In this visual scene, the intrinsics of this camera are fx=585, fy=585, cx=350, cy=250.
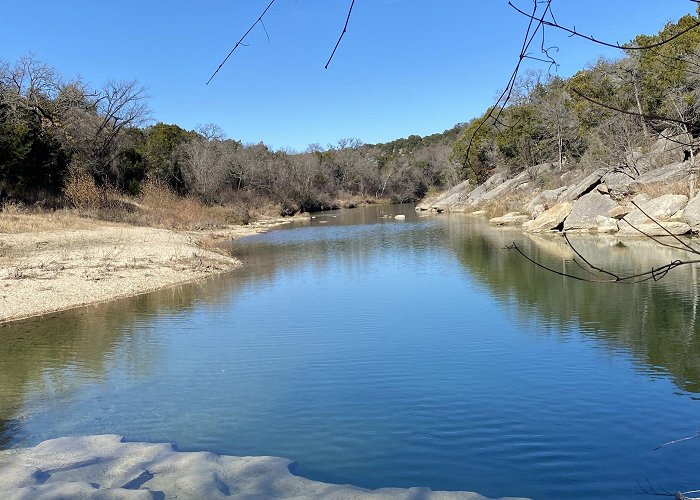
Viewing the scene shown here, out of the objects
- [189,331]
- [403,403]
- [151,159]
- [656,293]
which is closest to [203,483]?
[403,403]

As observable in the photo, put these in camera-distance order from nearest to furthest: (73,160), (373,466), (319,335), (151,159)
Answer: (373,466), (319,335), (73,160), (151,159)

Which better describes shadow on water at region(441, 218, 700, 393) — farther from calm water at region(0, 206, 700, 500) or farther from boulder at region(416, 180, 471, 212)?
boulder at region(416, 180, 471, 212)

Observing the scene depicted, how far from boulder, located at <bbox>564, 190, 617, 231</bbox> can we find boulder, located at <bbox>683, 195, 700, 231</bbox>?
15.8ft

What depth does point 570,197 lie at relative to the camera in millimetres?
29703

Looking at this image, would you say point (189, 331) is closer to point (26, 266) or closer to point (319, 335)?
point (319, 335)

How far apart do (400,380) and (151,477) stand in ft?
12.3

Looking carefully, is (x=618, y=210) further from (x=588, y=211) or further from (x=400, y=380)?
(x=400, y=380)

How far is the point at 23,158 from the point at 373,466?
91.6 ft

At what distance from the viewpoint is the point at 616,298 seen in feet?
41.5

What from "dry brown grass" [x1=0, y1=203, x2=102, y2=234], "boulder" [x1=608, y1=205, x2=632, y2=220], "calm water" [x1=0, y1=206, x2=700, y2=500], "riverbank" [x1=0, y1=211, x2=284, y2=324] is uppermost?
"dry brown grass" [x1=0, y1=203, x2=102, y2=234]

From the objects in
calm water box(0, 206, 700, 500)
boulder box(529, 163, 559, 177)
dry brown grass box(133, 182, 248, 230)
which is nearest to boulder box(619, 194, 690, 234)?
calm water box(0, 206, 700, 500)

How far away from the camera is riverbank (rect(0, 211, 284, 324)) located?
46.2 feet

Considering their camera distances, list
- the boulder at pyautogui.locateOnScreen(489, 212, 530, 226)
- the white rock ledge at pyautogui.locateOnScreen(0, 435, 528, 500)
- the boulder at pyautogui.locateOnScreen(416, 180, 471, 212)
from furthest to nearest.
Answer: the boulder at pyautogui.locateOnScreen(416, 180, 471, 212), the boulder at pyautogui.locateOnScreen(489, 212, 530, 226), the white rock ledge at pyautogui.locateOnScreen(0, 435, 528, 500)

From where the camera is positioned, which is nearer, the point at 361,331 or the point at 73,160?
the point at 361,331
